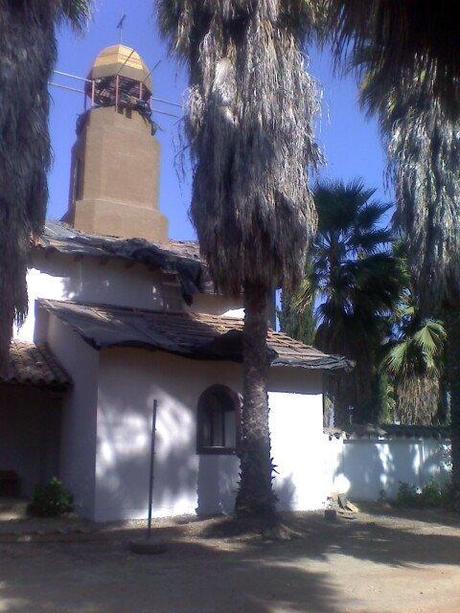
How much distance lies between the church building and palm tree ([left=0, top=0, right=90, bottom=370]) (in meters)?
4.21

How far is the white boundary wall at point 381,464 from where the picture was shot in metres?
20.3

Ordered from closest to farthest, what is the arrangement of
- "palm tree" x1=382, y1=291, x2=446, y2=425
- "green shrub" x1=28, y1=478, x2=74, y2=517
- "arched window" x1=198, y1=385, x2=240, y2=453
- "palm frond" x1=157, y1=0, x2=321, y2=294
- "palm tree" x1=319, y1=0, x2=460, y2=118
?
"palm tree" x1=319, y1=0, x2=460, y2=118 < "palm frond" x1=157, y1=0, x2=321, y2=294 < "green shrub" x1=28, y1=478, x2=74, y2=517 < "arched window" x1=198, y1=385, x2=240, y2=453 < "palm tree" x1=382, y1=291, x2=446, y2=425

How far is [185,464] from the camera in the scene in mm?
15945

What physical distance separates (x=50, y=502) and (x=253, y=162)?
712 centimetres

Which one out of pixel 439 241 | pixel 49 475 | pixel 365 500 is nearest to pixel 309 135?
pixel 439 241

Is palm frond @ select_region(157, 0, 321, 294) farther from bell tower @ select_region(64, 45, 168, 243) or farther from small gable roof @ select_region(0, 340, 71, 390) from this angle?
bell tower @ select_region(64, 45, 168, 243)

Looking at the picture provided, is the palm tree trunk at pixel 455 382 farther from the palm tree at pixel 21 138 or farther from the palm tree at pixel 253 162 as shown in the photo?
the palm tree at pixel 21 138

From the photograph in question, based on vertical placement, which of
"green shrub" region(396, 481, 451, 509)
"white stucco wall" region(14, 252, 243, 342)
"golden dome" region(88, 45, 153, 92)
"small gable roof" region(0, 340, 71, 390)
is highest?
"golden dome" region(88, 45, 153, 92)

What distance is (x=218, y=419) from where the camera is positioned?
55.7 ft

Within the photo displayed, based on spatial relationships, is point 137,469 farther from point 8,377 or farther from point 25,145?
point 25,145

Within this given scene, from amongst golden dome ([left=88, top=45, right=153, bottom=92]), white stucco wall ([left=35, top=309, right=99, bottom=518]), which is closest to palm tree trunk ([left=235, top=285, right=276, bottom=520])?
white stucco wall ([left=35, top=309, right=99, bottom=518])

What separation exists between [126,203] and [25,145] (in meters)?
12.3

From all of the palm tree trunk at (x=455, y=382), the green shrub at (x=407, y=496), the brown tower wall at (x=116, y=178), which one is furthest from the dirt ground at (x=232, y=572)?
the brown tower wall at (x=116, y=178)

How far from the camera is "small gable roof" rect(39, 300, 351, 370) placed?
15.2 metres
